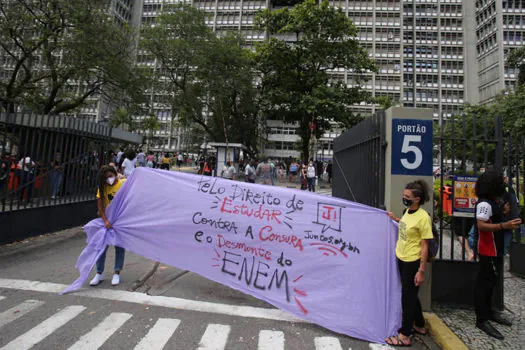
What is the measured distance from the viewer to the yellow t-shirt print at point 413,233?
2963 millimetres

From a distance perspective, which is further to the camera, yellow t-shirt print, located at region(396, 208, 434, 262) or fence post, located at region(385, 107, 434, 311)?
fence post, located at region(385, 107, 434, 311)

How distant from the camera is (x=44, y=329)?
315cm

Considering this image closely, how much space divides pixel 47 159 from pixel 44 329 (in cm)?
528

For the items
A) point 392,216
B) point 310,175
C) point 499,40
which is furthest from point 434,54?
point 392,216

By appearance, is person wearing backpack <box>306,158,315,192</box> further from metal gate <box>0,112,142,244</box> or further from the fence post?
the fence post

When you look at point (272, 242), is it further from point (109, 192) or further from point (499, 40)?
point (499, 40)

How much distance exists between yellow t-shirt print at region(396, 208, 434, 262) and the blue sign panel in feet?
2.91

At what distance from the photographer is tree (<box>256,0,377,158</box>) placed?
2158cm

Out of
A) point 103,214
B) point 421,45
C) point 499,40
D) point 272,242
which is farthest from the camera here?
point 421,45

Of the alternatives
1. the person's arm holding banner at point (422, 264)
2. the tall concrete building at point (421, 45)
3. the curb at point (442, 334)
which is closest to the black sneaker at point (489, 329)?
the curb at point (442, 334)

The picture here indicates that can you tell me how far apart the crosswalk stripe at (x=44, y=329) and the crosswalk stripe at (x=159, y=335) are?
100 cm

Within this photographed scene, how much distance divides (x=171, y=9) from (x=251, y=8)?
46.0 meters

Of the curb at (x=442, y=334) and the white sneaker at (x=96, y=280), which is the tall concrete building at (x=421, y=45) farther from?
the curb at (x=442, y=334)

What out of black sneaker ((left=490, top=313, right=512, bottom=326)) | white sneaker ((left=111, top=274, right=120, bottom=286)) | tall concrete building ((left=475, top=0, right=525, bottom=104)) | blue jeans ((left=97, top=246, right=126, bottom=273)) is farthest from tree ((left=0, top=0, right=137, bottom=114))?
tall concrete building ((left=475, top=0, right=525, bottom=104))
